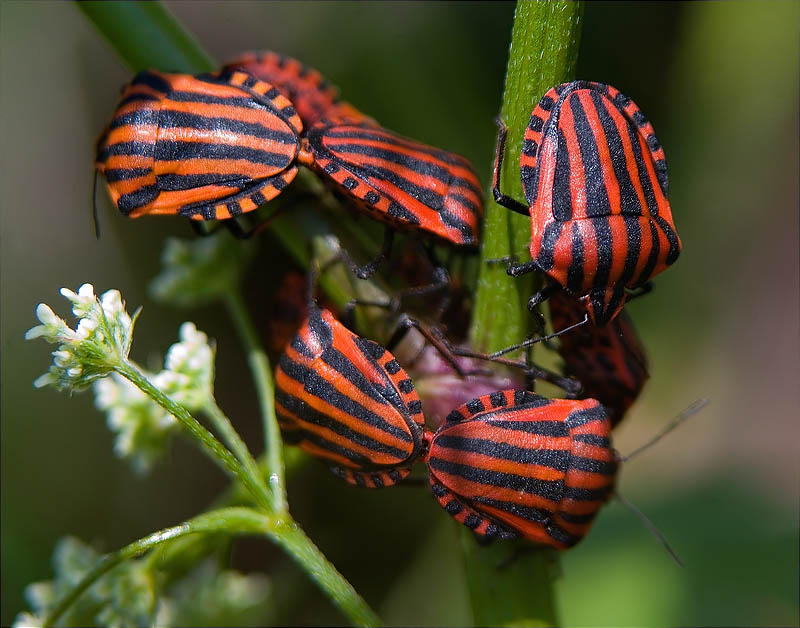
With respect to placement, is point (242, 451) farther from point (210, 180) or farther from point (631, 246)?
point (631, 246)

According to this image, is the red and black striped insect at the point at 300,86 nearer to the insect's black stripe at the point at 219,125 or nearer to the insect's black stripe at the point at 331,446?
the insect's black stripe at the point at 219,125

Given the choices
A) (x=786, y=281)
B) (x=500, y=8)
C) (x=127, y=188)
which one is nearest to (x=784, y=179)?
(x=786, y=281)

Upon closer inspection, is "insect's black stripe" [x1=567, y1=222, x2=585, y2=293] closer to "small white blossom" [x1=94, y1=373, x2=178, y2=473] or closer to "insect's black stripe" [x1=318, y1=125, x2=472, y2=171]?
"insect's black stripe" [x1=318, y1=125, x2=472, y2=171]

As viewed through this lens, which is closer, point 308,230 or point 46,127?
point 308,230

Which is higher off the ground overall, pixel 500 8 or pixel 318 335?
pixel 500 8

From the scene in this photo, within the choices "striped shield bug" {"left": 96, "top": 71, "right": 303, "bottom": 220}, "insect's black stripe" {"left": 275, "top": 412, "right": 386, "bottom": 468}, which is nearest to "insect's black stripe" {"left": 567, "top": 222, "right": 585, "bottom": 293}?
"insect's black stripe" {"left": 275, "top": 412, "right": 386, "bottom": 468}

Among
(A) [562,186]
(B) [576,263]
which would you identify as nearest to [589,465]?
(B) [576,263]

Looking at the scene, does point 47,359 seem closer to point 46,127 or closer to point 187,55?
point 46,127
